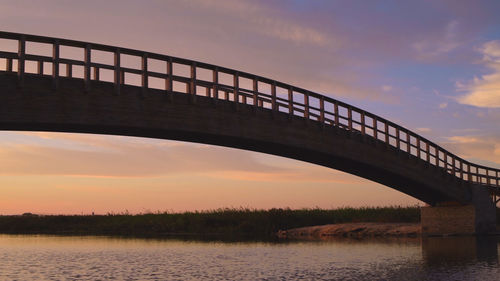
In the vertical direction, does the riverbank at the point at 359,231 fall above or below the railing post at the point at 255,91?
below

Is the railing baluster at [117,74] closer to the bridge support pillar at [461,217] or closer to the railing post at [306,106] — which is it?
the railing post at [306,106]

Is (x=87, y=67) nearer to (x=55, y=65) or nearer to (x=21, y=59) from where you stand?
(x=55, y=65)

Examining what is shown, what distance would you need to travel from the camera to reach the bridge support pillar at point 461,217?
43438mm

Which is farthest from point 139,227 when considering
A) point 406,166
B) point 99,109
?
point 99,109

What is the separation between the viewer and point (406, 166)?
38.4 m

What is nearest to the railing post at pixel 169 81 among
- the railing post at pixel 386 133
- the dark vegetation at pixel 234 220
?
the railing post at pixel 386 133

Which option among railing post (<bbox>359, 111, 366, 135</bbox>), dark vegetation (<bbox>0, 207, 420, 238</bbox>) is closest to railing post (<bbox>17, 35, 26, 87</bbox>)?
railing post (<bbox>359, 111, 366, 135</bbox>)

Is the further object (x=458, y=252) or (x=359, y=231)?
(x=359, y=231)

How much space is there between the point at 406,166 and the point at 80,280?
76.2 feet

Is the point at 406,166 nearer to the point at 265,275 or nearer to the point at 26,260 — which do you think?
the point at 265,275

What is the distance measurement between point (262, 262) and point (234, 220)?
90.9 feet

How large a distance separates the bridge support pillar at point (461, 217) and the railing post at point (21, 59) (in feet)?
101

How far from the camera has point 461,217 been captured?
4394 cm

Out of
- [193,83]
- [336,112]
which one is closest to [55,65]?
[193,83]
